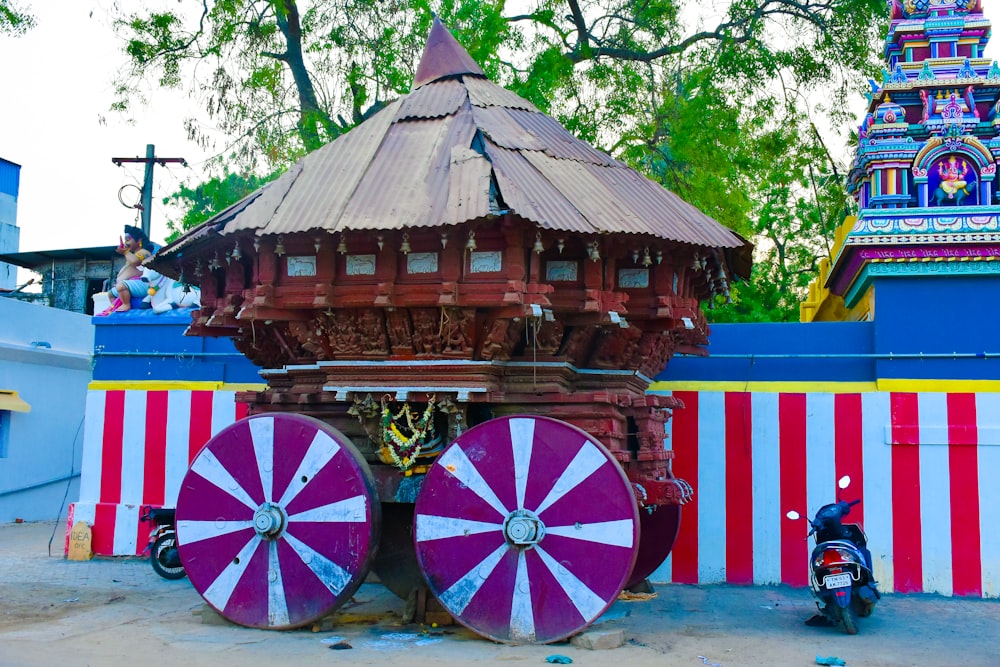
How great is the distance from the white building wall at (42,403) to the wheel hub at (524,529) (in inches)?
474

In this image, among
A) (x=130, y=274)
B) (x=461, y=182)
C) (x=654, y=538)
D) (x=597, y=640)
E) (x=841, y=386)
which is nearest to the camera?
(x=597, y=640)

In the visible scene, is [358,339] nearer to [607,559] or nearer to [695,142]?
[607,559]

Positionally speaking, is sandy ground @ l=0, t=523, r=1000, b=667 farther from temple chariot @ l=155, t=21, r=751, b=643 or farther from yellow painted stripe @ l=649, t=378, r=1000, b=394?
yellow painted stripe @ l=649, t=378, r=1000, b=394

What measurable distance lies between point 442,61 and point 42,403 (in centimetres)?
1193

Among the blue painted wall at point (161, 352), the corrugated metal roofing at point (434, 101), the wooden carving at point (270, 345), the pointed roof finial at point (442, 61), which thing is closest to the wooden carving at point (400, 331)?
the wooden carving at point (270, 345)

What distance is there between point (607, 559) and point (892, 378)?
4.95 metres

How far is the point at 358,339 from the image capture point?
7.58 m

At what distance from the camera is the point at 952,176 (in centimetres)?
1032

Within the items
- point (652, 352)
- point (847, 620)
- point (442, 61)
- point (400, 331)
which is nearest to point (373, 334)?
point (400, 331)

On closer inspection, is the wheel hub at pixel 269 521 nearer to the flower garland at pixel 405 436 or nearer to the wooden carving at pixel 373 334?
the flower garland at pixel 405 436

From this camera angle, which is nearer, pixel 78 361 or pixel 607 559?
pixel 607 559

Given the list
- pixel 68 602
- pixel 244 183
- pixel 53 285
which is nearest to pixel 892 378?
pixel 68 602

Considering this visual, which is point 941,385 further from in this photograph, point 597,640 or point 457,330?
point 457,330

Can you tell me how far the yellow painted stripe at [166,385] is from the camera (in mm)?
11703
